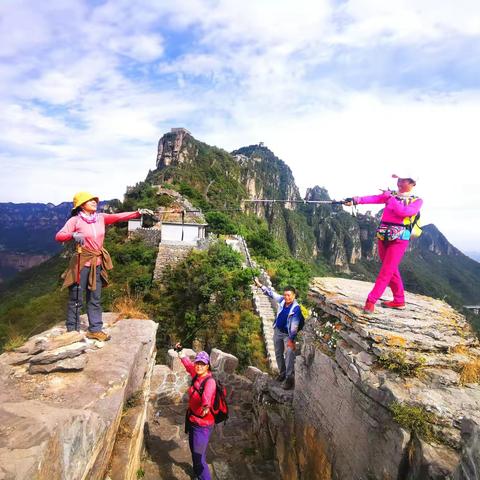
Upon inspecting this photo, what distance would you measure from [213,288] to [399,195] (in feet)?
44.3

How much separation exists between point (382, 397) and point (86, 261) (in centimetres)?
381

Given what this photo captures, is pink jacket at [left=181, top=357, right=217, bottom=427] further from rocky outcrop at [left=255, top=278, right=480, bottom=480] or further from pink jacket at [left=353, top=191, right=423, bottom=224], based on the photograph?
pink jacket at [left=353, top=191, right=423, bottom=224]

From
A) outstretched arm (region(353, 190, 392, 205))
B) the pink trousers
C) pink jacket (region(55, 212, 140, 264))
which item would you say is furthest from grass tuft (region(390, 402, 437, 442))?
pink jacket (region(55, 212, 140, 264))

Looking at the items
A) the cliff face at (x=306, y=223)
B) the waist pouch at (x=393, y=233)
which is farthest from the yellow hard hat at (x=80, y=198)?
the cliff face at (x=306, y=223)

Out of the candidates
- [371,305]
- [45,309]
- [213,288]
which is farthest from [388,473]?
[45,309]

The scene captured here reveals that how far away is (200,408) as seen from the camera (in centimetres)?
434

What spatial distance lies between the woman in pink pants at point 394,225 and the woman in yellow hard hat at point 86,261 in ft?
11.7

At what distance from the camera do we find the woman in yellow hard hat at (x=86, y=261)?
453 centimetres

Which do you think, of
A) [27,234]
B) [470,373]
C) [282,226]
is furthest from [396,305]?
[27,234]

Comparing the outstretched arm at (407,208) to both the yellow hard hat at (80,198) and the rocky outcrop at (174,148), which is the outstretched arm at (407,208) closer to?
the yellow hard hat at (80,198)

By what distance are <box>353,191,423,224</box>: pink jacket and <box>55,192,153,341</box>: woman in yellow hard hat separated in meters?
3.56

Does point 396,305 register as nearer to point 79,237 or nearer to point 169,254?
point 79,237

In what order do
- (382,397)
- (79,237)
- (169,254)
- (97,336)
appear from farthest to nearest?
(169,254) < (97,336) < (79,237) < (382,397)

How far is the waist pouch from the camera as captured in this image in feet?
14.7
